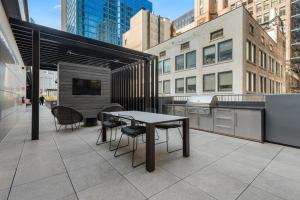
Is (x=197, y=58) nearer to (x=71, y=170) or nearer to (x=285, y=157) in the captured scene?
(x=285, y=157)

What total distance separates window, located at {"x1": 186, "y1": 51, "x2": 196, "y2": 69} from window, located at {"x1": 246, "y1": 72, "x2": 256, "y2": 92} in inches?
149

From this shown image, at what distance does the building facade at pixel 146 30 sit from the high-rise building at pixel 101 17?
20637 mm

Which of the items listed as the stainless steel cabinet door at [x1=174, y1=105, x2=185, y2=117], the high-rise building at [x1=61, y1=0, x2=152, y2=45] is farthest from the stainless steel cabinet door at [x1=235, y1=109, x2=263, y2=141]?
the high-rise building at [x1=61, y1=0, x2=152, y2=45]

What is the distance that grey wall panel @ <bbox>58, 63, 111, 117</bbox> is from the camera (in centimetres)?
548

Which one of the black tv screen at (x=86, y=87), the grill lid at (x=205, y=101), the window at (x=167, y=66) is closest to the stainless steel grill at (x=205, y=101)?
the grill lid at (x=205, y=101)

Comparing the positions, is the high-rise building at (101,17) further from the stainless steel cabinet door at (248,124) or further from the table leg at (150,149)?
the table leg at (150,149)

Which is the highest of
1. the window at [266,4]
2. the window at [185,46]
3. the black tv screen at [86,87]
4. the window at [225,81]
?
the window at [266,4]

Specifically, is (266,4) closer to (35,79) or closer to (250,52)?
(250,52)

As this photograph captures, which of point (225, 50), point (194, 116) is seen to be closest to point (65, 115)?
point (194, 116)

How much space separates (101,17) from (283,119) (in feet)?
170

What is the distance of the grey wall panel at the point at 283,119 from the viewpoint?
134 inches

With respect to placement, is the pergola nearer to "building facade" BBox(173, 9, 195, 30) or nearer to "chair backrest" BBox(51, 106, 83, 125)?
"chair backrest" BBox(51, 106, 83, 125)

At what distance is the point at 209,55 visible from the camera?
35.9ft

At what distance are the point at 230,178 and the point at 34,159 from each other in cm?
316
